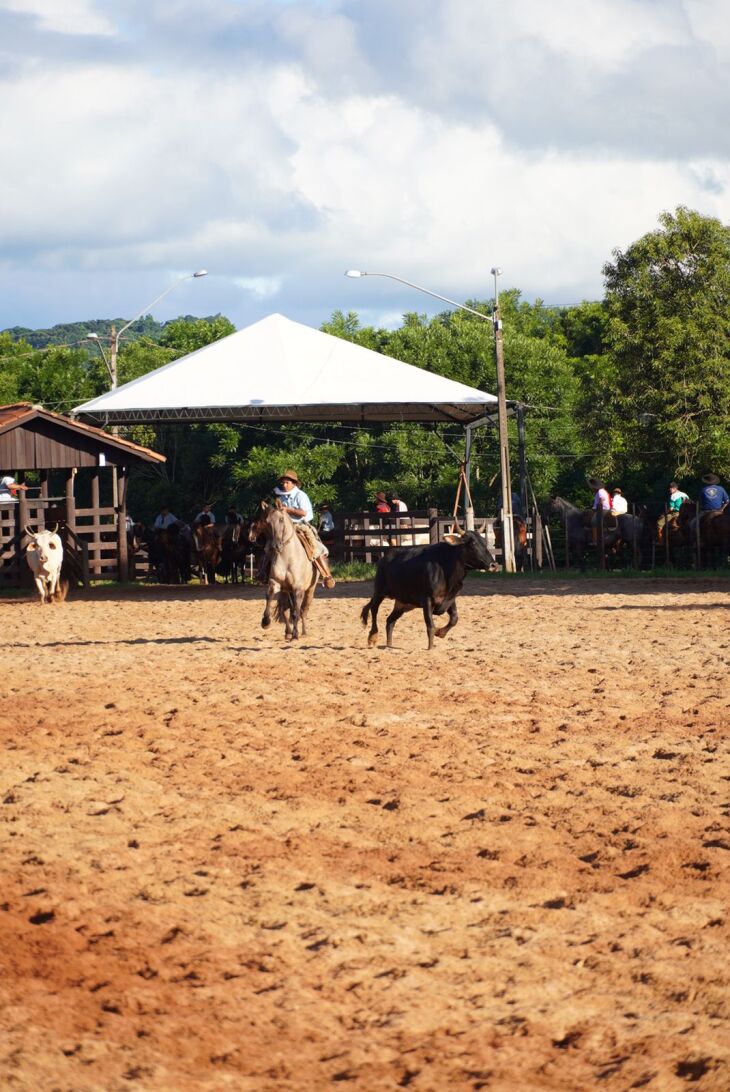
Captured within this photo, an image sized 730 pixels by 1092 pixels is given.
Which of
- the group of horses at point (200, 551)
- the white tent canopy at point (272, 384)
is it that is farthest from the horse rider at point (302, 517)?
the group of horses at point (200, 551)

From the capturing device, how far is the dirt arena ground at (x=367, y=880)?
5.27 meters

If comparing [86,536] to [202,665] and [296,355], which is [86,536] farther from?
[202,665]

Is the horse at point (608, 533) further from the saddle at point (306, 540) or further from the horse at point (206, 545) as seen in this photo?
the saddle at point (306, 540)

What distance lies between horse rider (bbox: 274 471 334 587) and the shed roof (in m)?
14.2

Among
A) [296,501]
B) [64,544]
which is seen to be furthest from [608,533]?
[296,501]

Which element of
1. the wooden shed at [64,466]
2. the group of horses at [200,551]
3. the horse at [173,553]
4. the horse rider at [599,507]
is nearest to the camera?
the horse rider at [599,507]

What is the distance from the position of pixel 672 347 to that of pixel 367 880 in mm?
36564

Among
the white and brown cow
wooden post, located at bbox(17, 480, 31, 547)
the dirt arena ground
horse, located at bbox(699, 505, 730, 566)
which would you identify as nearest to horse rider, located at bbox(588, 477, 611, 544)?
horse, located at bbox(699, 505, 730, 566)

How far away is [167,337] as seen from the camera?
230ft

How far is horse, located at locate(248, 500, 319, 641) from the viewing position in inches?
704

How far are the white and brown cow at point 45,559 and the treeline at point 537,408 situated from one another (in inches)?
458

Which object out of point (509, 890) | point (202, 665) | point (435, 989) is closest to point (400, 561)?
point (202, 665)

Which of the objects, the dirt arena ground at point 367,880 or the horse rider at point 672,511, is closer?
the dirt arena ground at point 367,880

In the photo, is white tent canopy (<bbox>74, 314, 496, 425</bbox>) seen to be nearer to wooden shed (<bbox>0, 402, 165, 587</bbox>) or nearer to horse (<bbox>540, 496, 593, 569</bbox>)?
wooden shed (<bbox>0, 402, 165, 587</bbox>)
